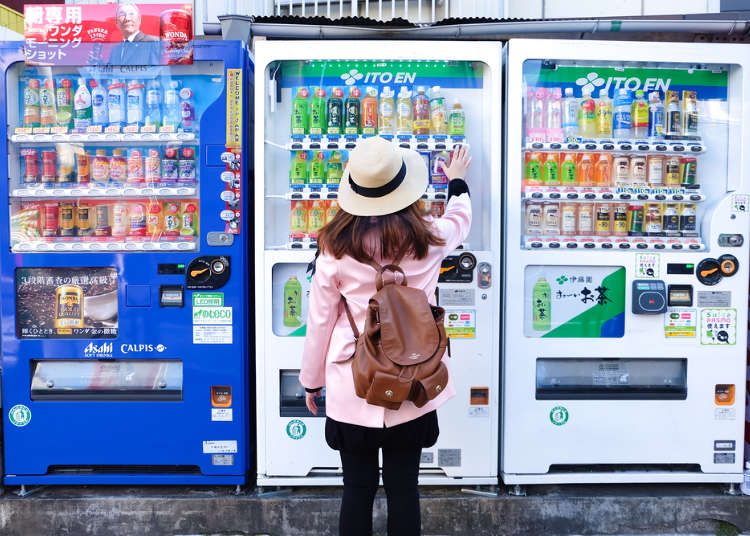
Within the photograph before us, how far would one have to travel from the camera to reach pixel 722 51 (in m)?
3.32

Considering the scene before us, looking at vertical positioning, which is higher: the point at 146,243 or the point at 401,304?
the point at 146,243

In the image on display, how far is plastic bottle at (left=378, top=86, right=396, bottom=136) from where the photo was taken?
10.9ft

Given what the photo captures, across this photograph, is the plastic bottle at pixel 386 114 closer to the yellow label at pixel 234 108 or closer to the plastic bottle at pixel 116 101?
the yellow label at pixel 234 108

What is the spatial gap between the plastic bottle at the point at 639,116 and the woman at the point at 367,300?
1583 mm

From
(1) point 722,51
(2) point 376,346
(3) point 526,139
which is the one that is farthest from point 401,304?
(1) point 722,51

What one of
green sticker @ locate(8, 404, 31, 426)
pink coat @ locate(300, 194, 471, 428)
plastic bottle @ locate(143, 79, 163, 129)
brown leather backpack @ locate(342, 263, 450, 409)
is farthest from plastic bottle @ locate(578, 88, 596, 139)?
green sticker @ locate(8, 404, 31, 426)

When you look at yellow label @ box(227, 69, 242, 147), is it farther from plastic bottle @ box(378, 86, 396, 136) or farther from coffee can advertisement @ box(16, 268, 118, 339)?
coffee can advertisement @ box(16, 268, 118, 339)

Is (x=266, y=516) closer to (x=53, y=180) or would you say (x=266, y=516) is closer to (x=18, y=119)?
(x=53, y=180)

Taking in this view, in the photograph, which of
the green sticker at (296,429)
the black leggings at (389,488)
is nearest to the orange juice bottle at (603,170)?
the black leggings at (389,488)

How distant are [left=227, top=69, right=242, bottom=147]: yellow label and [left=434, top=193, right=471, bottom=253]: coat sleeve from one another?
1.26 meters

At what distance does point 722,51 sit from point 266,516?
3529 millimetres

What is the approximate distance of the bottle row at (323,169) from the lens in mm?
3330

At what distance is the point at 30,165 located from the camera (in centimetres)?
337

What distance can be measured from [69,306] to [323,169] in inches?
62.3
